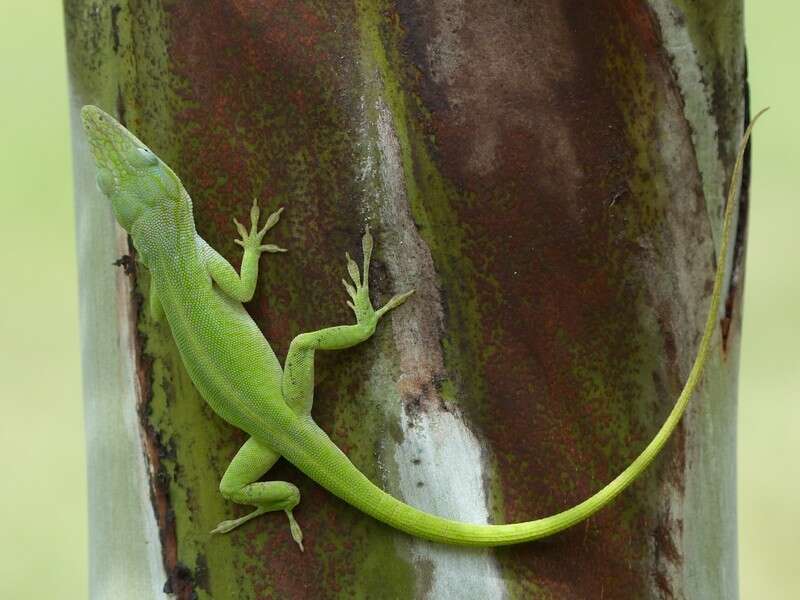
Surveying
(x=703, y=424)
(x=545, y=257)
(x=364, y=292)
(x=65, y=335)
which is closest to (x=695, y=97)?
(x=545, y=257)

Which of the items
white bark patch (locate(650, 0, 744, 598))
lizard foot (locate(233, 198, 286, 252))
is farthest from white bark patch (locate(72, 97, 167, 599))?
white bark patch (locate(650, 0, 744, 598))

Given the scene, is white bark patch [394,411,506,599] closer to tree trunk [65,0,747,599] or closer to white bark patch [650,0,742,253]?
tree trunk [65,0,747,599]

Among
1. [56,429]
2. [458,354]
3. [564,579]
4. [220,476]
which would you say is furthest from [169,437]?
[56,429]

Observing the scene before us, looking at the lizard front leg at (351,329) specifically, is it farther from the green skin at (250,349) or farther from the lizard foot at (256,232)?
the lizard foot at (256,232)

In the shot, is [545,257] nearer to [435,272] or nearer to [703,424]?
[435,272]

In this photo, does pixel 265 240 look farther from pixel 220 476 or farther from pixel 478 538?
pixel 478 538

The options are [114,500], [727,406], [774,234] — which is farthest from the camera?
[774,234]
